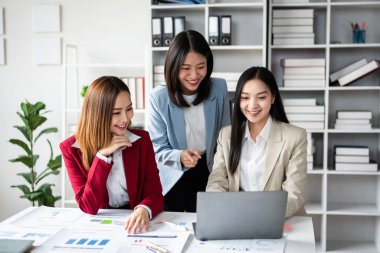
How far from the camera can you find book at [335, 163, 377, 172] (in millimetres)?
3584

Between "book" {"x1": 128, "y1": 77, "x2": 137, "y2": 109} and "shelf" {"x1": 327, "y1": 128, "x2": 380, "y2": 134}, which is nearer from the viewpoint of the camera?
"shelf" {"x1": 327, "y1": 128, "x2": 380, "y2": 134}

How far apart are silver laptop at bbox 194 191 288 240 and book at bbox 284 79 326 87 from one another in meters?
2.24

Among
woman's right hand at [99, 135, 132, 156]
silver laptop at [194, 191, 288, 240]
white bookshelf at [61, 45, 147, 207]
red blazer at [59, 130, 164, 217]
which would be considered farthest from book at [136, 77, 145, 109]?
silver laptop at [194, 191, 288, 240]

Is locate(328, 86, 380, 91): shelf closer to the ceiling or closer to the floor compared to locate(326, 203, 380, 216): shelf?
closer to the ceiling

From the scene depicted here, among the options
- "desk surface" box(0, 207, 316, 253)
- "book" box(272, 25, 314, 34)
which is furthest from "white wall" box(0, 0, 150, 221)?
"desk surface" box(0, 207, 316, 253)

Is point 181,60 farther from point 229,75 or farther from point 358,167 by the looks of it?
point 358,167

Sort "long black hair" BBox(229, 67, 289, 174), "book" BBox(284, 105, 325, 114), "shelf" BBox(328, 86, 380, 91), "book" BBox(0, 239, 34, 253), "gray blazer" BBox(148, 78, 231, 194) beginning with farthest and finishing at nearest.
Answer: "book" BBox(284, 105, 325, 114), "shelf" BBox(328, 86, 380, 91), "gray blazer" BBox(148, 78, 231, 194), "long black hair" BBox(229, 67, 289, 174), "book" BBox(0, 239, 34, 253)

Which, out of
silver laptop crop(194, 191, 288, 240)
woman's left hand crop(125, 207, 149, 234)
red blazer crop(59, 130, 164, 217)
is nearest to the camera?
silver laptop crop(194, 191, 288, 240)

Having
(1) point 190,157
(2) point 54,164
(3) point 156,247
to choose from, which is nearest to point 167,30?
(2) point 54,164

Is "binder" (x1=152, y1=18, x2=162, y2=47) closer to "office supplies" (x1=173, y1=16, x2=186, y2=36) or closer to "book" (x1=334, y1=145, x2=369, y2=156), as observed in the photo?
"office supplies" (x1=173, y1=16, x2=186, y2=36)

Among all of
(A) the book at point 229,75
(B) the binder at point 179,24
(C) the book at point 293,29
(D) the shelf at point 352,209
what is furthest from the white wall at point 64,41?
(D) the shelf at point 352,209

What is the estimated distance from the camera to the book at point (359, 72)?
138 inches

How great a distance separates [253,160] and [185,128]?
1.33ft

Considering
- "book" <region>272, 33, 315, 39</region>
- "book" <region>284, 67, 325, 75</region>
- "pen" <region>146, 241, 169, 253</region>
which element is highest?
"book" <region>272, 33, 315, 39</region>
